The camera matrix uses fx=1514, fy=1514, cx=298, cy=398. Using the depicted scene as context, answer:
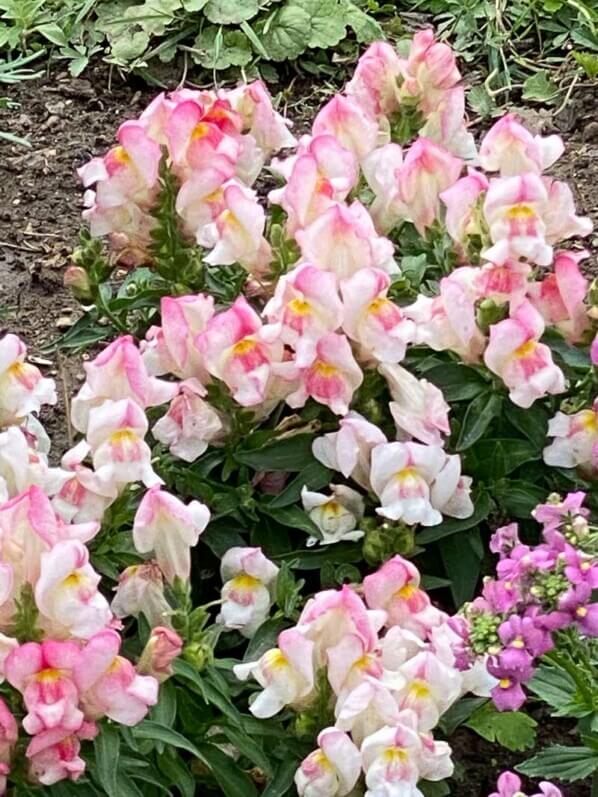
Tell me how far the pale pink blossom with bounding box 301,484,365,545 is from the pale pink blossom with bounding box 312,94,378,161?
0.50 m

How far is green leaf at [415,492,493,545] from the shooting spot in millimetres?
1919

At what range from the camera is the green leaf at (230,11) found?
3629mm

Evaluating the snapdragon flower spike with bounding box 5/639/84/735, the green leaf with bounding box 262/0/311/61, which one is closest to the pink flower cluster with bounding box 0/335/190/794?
the snapdragon flower spike with bounding box 5/639/84/735

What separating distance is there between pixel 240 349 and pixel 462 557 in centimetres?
42

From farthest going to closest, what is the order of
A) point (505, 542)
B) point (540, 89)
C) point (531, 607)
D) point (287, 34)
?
point (287, 34), point (540, 89), point (505, 542), point (531, 607)

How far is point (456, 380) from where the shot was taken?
1.96 meters

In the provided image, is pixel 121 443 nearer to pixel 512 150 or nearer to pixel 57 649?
pixel 57 649

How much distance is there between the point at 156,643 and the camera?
1579mm

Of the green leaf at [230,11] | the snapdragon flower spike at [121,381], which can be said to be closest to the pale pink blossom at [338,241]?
the snapdragon flower spike at [121,381]

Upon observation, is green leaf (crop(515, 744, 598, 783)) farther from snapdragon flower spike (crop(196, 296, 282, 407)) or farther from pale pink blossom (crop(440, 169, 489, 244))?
pale pink blossom (crop(440, 169, 489, 244))

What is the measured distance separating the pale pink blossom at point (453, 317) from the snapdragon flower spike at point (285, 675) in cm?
47

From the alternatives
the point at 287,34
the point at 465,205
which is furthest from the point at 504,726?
the point at 287,34

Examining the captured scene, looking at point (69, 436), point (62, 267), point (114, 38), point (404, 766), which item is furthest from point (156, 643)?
point (114, 38)

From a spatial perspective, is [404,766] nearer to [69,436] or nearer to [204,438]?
[204,438]
